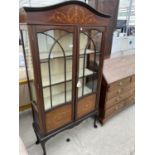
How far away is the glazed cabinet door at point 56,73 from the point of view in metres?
1.34

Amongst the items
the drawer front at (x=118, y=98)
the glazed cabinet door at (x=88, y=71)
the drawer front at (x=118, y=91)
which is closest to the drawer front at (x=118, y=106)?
the drawer front at (x=118, y=98)

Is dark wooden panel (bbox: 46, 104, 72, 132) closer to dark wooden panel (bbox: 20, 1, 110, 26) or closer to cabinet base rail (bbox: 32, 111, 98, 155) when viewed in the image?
cabinet base rail (bbox: 32, 111, 98, 155)

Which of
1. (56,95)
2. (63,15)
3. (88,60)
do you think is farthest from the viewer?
(88,60)

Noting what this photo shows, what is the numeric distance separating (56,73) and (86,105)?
0.63 meters

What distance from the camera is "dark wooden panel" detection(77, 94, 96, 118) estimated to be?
183 cm

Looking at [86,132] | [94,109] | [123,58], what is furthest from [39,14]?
[123,58]

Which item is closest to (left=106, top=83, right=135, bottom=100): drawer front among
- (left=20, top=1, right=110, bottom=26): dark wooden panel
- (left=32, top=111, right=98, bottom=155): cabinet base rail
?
(left=32, top=111, right=98, bottom=155): cabinet base rail

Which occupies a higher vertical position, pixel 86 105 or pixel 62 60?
pixel 62 60

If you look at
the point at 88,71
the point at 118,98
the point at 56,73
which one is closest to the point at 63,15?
the point at 56,73

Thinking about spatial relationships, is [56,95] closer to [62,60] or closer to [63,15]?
[62,60]

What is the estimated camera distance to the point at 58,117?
5.39 feet
